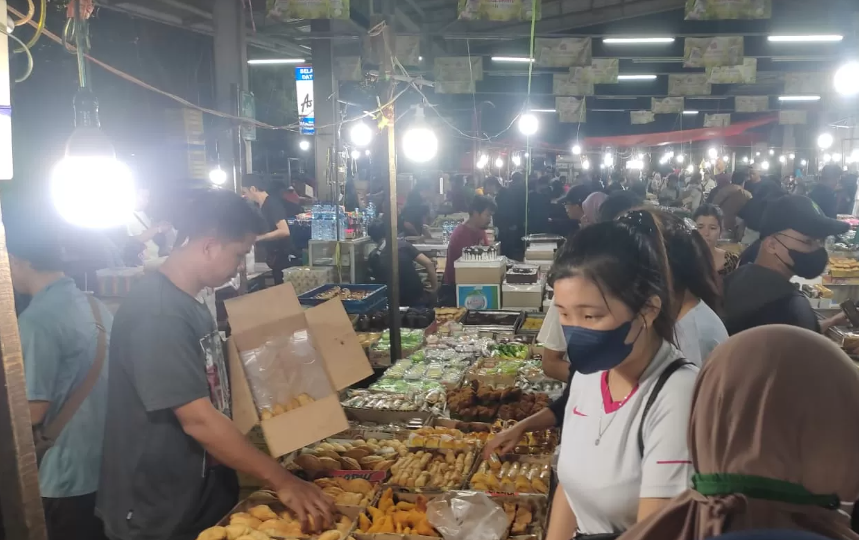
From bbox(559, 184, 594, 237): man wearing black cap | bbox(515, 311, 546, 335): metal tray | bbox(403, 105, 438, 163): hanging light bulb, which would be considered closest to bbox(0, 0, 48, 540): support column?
bbox(403, 105, 438, 163): hanging light bulb

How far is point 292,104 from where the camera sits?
20.0 m

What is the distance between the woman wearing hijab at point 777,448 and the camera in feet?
3.91

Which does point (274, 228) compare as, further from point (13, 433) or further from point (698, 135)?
point (698, 135)

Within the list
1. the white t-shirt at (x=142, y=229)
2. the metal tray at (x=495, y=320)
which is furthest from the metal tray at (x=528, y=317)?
the white t-shirt at (x=142, y=229)

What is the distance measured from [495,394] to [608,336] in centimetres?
273

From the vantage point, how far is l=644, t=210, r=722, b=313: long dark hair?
7.53 feet

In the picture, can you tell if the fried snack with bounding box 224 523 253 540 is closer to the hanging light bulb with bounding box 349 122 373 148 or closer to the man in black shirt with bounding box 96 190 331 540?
the man in black shirt with bounding box 96 190 331 540

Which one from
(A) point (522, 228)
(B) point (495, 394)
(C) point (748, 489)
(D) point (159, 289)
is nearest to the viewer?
(C) point (748, 489)

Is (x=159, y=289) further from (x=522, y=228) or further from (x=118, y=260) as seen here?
(x=522, y=228)

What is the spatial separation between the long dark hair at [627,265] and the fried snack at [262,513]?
1.91 metres

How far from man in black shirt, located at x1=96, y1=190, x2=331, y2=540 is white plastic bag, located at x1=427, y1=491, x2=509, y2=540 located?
0.77 meters

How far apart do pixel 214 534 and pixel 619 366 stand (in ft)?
6.26

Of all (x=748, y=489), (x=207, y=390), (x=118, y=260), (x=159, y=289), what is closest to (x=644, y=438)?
(x=748, y=489)

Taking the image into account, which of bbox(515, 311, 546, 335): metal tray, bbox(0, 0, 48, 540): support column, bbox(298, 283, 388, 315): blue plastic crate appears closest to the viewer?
bbox(0, 0, 48, 540): support column
